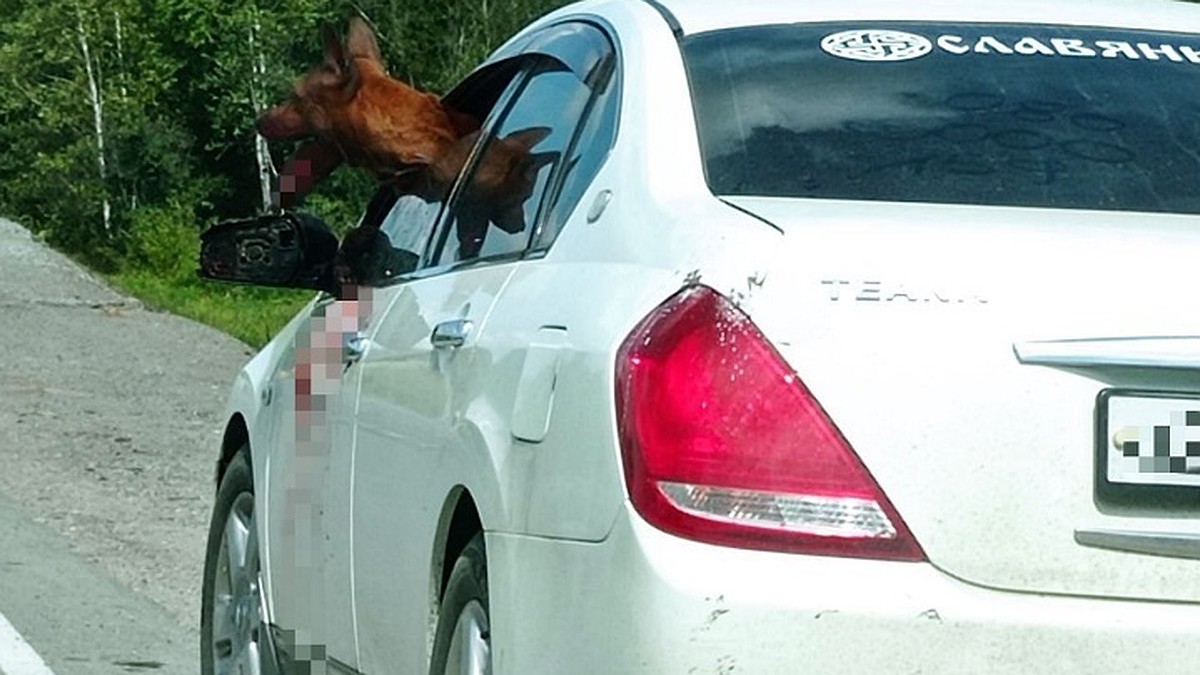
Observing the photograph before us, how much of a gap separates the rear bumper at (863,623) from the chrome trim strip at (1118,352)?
298 millimetres

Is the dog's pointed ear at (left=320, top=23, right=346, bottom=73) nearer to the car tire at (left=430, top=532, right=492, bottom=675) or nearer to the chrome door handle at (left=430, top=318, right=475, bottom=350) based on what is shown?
the chrome door handle at (left=430, top=318, right=475, bottom=350)

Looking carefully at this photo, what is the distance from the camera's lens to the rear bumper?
2.95 metres

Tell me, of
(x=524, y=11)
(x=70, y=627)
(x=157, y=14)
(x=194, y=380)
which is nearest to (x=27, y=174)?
(x=157, y=14)

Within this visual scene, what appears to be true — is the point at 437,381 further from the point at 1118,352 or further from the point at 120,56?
the point at 120,56

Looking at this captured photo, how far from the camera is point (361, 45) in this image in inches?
201

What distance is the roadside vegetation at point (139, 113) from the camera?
73562 mm

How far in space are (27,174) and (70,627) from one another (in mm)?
77335

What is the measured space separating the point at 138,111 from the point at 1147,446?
76.4 metres

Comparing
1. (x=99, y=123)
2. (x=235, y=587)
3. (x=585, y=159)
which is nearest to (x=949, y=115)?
(x=585, y=159)

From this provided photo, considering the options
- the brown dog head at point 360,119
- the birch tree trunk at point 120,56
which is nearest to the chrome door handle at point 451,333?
the brown dog head at point 360,119

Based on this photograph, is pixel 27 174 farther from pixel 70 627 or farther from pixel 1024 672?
pixel 1024 672

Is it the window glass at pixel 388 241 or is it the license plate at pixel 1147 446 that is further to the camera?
the window glass at pixel 388 241

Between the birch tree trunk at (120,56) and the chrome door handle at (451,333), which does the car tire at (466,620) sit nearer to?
the chrome door handle at (451,333)

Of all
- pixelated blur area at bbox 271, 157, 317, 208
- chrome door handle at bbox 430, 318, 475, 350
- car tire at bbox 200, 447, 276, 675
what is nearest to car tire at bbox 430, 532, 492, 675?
chrome door handle at bbox 430, 318, 475, 350
